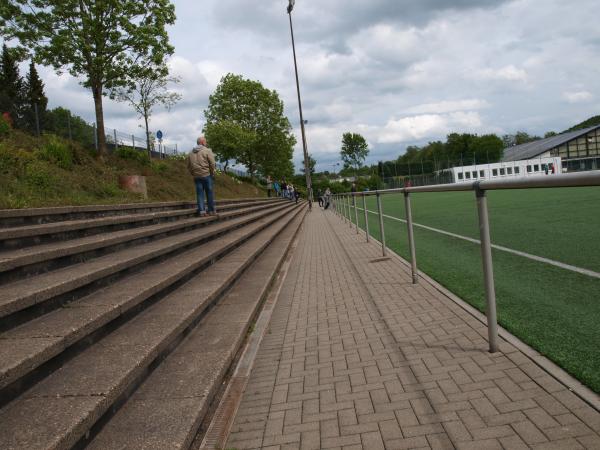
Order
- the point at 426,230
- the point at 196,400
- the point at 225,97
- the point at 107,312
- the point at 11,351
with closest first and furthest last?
the point at 11,351 < the point at 196,400 < the point at 107,312 < the point at 426,230 < the point at 225,97

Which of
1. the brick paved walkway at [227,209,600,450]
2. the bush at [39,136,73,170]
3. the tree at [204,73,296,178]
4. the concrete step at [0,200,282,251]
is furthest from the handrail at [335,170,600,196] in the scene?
the tree at [204,73,296,178]

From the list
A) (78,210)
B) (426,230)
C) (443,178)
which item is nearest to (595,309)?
(426,230)

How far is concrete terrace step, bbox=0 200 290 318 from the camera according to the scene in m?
2.93

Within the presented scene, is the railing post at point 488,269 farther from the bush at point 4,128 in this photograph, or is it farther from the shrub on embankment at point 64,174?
the bush at point 4,128

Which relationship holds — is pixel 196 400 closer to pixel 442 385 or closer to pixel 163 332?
pixel 163 332

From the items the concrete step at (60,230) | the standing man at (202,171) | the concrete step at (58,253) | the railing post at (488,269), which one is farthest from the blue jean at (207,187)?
the railing post at (488,269)

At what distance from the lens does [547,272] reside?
3920 mm

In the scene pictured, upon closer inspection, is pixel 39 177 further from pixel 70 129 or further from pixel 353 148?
pixel 353 148

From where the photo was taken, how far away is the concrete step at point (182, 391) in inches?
88.5

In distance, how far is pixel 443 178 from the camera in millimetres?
70500

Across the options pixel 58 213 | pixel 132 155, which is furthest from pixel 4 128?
pixel 58 213

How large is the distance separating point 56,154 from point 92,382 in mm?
10859

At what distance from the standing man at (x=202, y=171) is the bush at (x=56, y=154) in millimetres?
3929

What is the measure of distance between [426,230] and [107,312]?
585 centimetres
